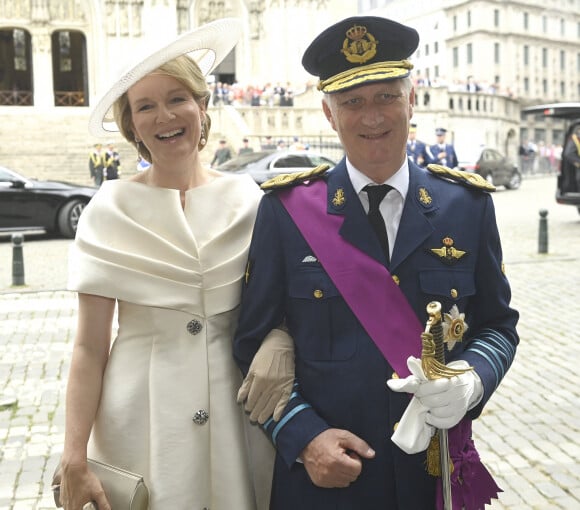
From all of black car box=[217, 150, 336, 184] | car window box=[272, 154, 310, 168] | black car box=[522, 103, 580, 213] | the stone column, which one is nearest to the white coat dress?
black car box=[522, 103, 580, 213]

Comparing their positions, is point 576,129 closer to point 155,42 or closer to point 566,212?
point 566,212

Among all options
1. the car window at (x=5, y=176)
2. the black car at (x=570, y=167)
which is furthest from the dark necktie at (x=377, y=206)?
the black car at (x=570, y=167)

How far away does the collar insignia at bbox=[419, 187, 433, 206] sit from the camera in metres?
2.28

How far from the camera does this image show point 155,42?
8.07 ft

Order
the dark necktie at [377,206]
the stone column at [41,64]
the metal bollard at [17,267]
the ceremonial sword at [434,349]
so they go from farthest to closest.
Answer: the stone column at [41,64] → the metal bollard at [17,267] → the dark necktie at [377,206] → the ceremonial sword at [434,349]

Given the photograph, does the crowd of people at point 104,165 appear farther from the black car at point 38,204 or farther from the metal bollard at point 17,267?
the metal bollard at point 17,267

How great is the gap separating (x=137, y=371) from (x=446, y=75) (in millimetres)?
80887

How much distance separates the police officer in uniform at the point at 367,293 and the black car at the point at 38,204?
1259 cm

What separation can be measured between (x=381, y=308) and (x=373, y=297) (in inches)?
1.5

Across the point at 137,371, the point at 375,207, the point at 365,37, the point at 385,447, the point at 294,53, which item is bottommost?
the point at 385,447

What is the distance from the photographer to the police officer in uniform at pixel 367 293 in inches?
85.4


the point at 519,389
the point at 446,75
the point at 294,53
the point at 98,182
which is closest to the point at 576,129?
the point at 519,389

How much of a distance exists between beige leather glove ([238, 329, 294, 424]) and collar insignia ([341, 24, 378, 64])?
0.82m

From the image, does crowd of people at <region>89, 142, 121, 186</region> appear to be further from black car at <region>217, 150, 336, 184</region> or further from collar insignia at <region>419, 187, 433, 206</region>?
collar insignia at <region>419, 187, 433, 206</region>
